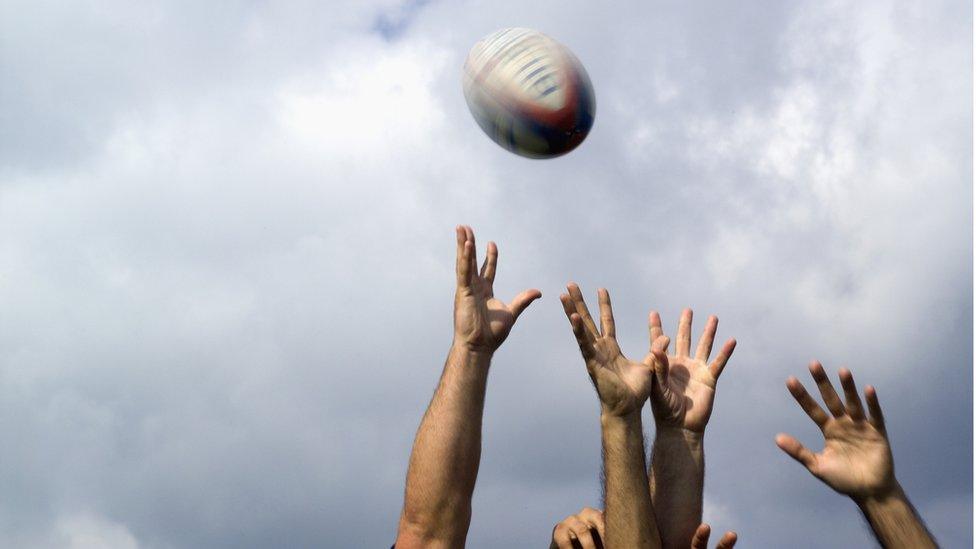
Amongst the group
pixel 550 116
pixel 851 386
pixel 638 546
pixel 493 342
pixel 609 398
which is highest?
pixel 550 116

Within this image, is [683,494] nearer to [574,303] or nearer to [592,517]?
[592,517]

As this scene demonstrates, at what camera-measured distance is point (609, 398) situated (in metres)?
6.44

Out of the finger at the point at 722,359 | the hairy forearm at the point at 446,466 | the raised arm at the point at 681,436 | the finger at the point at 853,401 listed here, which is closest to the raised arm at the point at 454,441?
the hairy forearm at the point at 446,466

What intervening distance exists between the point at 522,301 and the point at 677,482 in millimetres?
1505

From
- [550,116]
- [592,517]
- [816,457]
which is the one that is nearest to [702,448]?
[592,517]

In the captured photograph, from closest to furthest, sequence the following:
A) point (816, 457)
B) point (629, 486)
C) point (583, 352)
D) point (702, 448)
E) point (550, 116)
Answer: point (816, 457)
point (629, 486)
point (583, 352)
point (702, 448)
point (550, 116)

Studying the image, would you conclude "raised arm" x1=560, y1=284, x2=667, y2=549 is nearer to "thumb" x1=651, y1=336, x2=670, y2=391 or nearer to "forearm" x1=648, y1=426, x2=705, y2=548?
"thumb" x1=651, y1=336, x2=670, y2=391

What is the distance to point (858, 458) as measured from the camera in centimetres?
564

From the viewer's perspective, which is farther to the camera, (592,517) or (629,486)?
(592,517)

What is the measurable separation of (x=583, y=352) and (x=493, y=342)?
56cm

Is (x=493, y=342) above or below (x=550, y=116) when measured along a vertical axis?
below

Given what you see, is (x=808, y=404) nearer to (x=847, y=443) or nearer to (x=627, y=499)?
(x=847, y=443)

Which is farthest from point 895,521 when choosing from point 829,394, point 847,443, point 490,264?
point 490,264

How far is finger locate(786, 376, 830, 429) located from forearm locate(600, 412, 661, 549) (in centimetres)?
96
